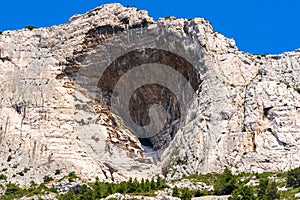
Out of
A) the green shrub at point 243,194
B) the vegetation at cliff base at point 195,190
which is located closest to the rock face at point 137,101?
the vegetation at cliff base at point 195,190

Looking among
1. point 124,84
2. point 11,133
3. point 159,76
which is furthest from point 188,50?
point 11,133

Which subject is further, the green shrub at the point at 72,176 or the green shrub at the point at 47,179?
the green shrub at the point at 47,179

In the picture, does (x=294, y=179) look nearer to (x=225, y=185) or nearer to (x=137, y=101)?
(x=225, y=185)

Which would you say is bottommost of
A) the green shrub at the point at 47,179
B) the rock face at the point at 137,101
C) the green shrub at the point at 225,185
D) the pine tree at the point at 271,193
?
the pine tree at the point at 271,193

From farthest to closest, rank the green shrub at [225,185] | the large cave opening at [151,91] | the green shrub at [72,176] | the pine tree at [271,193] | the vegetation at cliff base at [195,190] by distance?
the large cave opening at [151,91] < the green shrub at [72,176] < the green shrub at [225,185] < the vegetation at cliff base at [195,190] < the pine tree at [271,193]

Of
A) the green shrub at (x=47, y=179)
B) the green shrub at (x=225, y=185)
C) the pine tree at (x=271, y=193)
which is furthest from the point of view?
the green shrub at (x=47, y=179)

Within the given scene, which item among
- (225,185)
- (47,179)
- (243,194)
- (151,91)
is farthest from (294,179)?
(151,91)

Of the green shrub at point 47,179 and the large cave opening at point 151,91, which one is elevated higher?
the large cave opening at point 151,91

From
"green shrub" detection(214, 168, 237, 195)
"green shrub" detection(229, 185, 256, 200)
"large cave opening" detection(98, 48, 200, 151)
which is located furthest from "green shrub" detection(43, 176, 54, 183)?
"green shrub" detection(229, 185, 256, 200)

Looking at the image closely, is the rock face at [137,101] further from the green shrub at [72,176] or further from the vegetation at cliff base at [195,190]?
the vegetation at cliff base at [195,190]
